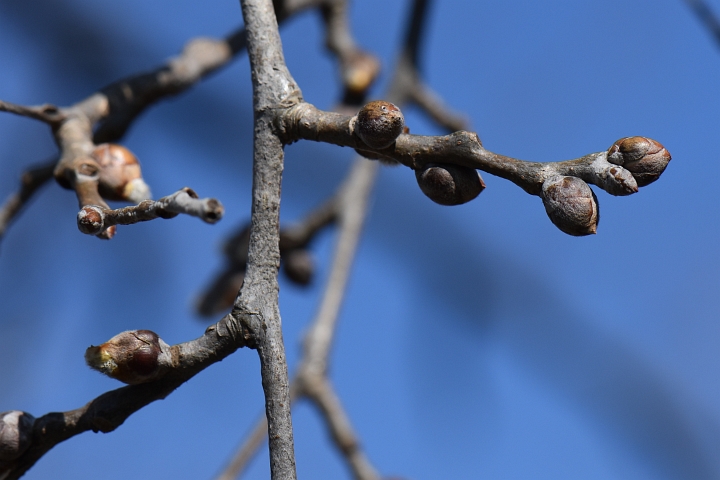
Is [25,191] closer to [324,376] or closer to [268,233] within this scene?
[268,233]

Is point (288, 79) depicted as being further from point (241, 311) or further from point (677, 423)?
point (677, 423)

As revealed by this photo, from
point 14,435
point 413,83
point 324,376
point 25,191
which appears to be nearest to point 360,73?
point 413,83

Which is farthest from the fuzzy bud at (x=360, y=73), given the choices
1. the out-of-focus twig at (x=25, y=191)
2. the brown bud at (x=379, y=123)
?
the brown bud at (x=379, y=123)

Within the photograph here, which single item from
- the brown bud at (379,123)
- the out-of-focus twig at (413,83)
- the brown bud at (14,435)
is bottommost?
the brown bud at (14,435)

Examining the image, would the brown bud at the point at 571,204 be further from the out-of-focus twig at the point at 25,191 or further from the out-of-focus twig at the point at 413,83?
the out-of-focus twig at the point at 413,83

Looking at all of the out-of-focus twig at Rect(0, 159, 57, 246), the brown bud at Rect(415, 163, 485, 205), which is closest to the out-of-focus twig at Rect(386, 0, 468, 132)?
the out-of-focus twig at Rect(0, 159, 57, 246)

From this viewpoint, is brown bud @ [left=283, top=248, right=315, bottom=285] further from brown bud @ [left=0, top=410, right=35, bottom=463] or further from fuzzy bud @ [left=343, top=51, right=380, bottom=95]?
brown bud @ [left=0, top=410, right=35, bottom=463]
